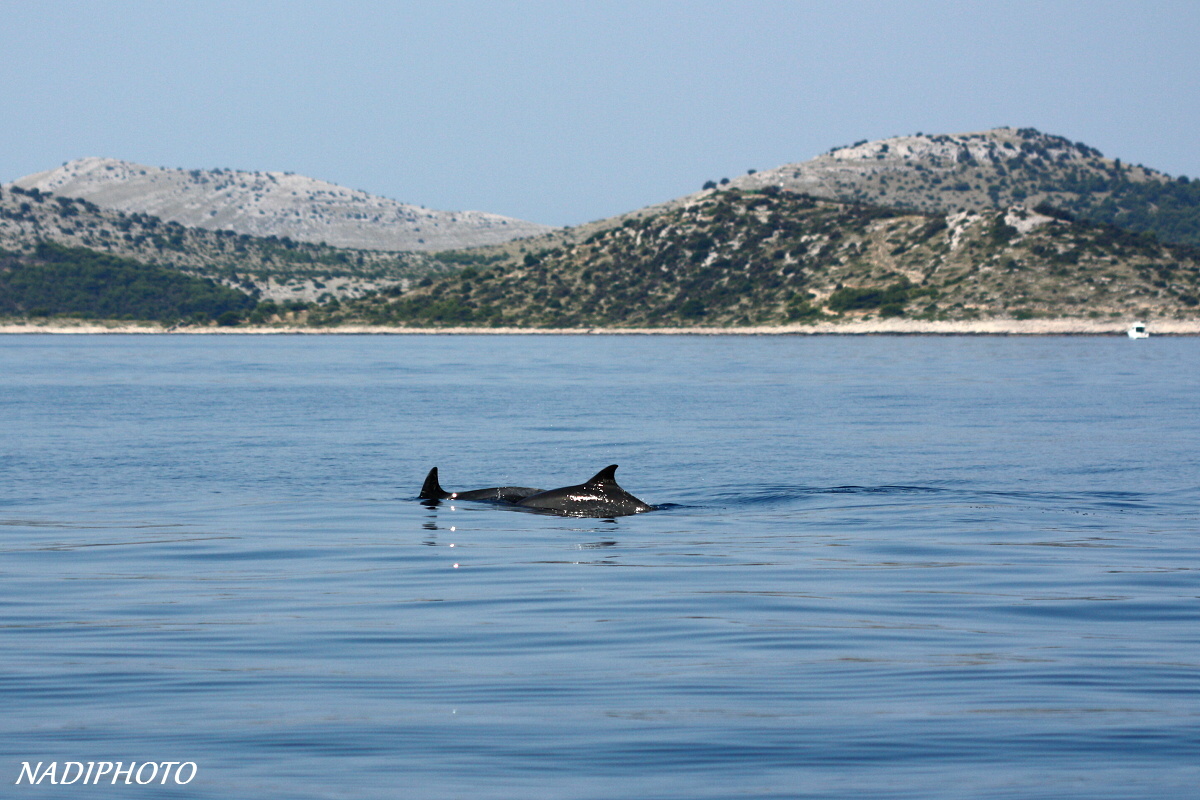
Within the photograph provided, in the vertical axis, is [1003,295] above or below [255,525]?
above

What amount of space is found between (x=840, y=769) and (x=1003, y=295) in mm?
174718

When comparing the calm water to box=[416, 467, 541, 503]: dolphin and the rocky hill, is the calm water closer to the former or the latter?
box=[416, 467, 541, 503]: dolphin

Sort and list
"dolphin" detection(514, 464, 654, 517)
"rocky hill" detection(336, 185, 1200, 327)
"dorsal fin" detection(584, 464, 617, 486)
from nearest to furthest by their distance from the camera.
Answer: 1. "dorsal fin" detection(584, 464, 617, 486)
2. "dolphin" detection(514, 464, 654, 517)
3. "rocky hill" detection(336, 185, 1200, 327)

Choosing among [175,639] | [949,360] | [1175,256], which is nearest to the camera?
[175,639]

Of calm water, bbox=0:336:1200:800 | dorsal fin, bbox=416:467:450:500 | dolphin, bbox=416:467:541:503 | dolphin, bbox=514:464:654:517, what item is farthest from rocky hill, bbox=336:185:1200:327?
dolphin, bbox=514:464:654:517

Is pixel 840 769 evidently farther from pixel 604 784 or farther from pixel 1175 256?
pixel 1175 256

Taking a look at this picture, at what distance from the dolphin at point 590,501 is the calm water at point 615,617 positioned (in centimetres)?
47

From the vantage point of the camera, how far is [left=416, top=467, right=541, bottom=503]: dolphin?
85.6 ft

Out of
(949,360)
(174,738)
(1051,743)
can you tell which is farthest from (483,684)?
(949,360)

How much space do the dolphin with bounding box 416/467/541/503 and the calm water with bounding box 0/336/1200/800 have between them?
59 cm

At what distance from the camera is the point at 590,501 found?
2497cm

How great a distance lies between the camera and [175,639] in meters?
13.8

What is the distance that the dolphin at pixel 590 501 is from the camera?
2478 cm

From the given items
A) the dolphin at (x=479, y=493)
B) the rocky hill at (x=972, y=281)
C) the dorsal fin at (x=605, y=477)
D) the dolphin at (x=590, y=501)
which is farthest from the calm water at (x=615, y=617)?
the rocky hill at (x=972, y=281)
